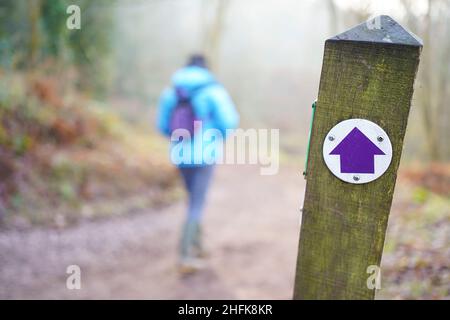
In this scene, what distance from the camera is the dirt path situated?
5.05 metres

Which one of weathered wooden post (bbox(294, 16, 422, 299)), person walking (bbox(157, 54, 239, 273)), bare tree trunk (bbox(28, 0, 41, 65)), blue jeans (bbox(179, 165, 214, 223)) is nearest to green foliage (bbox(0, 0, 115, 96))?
bare tree trunk (bbox(28, 0, 41, 65))

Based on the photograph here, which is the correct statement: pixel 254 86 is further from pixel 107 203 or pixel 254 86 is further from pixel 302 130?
pixel 107 203

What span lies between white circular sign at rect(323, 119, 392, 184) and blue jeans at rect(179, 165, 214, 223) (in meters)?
3.48

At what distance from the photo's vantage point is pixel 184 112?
17.8 ft

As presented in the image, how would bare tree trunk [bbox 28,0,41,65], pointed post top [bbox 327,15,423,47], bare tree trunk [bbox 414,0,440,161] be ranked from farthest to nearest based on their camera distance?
bare tree trunk [bbox 414,0,440,161] < bare tree trunk [bbox 28,0,41,65] < pointed post top [bbox 327,15,423,47]

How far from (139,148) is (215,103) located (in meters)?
6.98

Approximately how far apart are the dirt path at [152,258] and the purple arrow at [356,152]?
289 cm

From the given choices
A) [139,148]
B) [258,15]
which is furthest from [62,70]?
[258,15]

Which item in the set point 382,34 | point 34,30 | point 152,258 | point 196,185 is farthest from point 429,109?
point 382,34

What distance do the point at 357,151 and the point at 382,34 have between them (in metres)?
0.54

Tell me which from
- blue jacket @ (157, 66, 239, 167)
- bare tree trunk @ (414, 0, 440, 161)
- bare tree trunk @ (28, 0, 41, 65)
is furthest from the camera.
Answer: bare tree trunk @ (414, 0, 440, 161)

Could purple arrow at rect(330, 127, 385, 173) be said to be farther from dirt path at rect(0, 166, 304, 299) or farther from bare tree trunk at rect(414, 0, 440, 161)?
bare tree trunk at rect(414, 0, 440, 161)

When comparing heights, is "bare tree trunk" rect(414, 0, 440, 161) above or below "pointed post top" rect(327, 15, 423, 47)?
above

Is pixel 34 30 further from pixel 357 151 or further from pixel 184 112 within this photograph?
pixel 357 151
